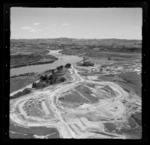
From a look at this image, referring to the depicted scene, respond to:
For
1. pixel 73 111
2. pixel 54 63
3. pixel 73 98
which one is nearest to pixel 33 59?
pixel 54 63

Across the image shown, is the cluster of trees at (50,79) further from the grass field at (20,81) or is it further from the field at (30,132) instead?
the field at (30,132)

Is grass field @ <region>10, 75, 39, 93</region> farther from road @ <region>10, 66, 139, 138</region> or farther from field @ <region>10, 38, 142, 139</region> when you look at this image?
road @ <region>10, 66, 139, 138</region>

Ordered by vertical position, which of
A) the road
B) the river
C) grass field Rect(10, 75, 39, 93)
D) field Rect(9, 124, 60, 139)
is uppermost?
the river

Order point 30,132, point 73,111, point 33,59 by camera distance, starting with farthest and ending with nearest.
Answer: point 33,59
point 73,111
point 30,132

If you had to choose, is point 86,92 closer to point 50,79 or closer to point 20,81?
point 50,79

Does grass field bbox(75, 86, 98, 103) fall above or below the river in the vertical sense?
below

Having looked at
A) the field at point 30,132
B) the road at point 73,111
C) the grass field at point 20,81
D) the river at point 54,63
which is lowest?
the field at point 30,132

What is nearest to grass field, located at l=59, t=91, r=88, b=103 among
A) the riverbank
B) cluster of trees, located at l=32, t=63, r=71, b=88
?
cluster of trees, located at l=32, t=63, r=71, b=88

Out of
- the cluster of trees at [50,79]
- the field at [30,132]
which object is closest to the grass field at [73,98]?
the cluster of trees at [50,79]

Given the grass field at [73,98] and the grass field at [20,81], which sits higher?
the grass field at [20,81]

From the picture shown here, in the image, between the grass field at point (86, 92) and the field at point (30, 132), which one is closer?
the field at point (30, 132)
